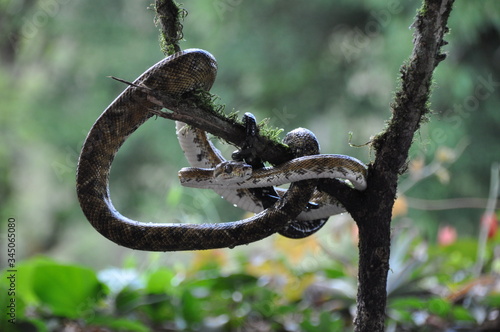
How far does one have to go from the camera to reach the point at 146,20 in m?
6.17

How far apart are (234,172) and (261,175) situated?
63 millimetres

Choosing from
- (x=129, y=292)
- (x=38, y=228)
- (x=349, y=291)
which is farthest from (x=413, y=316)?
(x=38, y=228)

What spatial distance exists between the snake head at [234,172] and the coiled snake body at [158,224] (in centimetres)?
11

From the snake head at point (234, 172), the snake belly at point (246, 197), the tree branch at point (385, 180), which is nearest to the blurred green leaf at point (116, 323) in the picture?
the snake belly at point (246, 197)

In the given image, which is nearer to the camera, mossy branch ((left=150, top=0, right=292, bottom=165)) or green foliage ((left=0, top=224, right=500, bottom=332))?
mossy branch ((left=150, top=0, right=292, bottom=165))

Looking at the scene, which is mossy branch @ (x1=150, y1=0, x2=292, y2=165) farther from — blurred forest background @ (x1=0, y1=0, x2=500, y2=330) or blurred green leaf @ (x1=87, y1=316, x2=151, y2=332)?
blurred forest background @ (x1=0, y1=0, x2=500, y2=330)

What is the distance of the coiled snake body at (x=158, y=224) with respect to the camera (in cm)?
111

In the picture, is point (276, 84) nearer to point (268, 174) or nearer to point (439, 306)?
point (439, 306)

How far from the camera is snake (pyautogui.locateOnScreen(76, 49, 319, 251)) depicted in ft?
3.63

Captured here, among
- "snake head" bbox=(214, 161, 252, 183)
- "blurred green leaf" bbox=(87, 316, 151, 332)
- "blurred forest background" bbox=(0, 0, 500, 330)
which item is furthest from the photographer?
"blurred forest background" bbox=(0, 0, 500, 330)

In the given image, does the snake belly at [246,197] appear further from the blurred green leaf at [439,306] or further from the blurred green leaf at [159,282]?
the blurred green leaf at [439,306]

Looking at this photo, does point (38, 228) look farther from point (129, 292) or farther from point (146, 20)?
point (129, 292)

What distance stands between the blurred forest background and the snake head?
3378 millimetres

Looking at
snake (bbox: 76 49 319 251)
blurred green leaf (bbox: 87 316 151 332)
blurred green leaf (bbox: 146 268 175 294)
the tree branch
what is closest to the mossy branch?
snake (bbox: 76 49 319 251)
